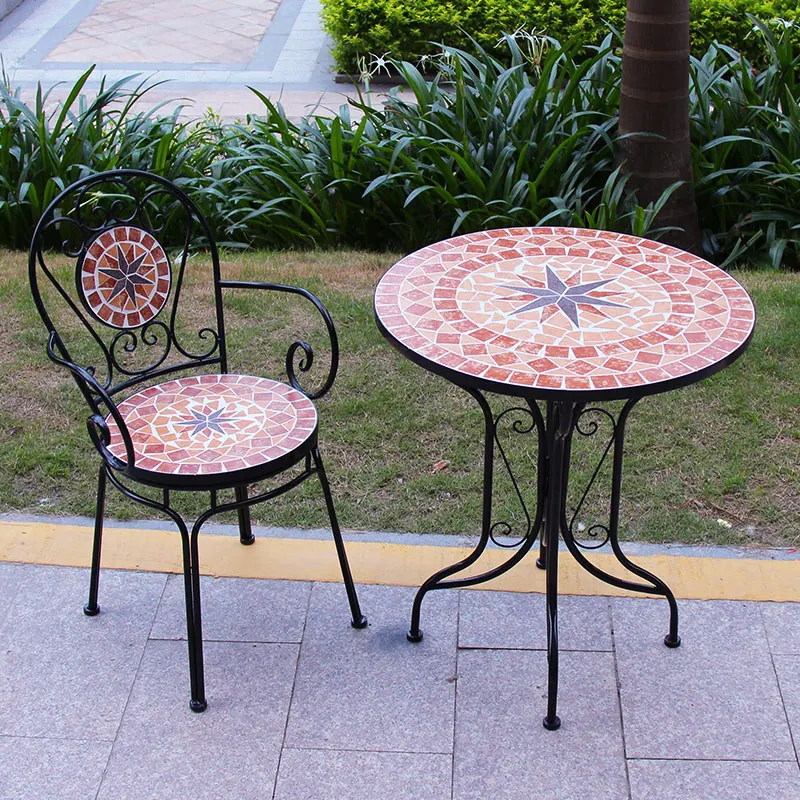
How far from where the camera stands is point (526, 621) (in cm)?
296

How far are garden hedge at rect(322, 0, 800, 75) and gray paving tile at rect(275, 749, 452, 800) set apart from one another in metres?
8.38

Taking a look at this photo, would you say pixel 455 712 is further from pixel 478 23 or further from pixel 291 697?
pixel 478 23

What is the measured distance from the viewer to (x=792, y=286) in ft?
15.6

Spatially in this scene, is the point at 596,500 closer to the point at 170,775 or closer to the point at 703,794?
the point at 703,794

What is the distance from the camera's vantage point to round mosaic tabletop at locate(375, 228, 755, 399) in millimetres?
2287

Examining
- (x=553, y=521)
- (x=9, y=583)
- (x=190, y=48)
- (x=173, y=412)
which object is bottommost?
(x=190, y=48)

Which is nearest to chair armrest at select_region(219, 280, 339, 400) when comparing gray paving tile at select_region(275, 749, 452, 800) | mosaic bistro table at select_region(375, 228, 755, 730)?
mosaic bistro table at select_region(375, 228, 755, 730)

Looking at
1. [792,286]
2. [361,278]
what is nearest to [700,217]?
[792,286]

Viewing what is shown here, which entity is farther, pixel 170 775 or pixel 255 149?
A: pixel 255 149

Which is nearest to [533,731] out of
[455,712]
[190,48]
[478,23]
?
[455,712]

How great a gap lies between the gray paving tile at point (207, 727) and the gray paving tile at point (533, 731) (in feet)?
1.64

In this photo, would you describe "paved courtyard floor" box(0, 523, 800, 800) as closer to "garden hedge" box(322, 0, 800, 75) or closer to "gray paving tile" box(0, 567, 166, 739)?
"gray paving tile" box(0, 567, 166, 739)

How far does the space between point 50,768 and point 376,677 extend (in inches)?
34.4

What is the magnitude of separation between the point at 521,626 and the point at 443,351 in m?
0.99
